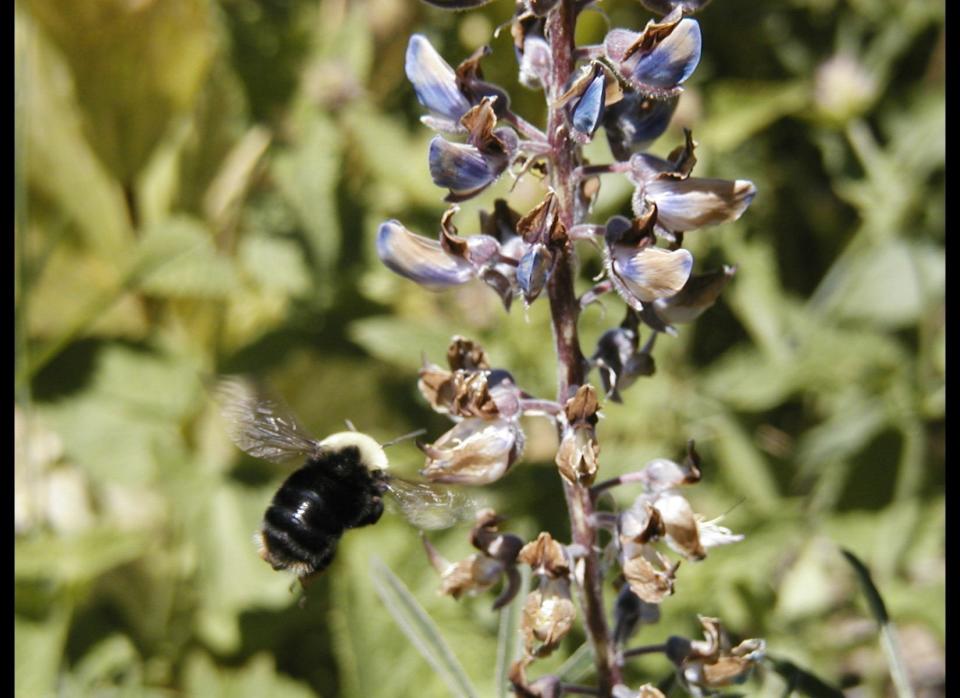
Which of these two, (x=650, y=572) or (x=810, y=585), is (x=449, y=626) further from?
(x=810, y=585)

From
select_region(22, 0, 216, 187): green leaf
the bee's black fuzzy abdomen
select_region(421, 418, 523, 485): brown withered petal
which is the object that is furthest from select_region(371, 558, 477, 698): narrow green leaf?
select_region(22, 0, 216, 187): green leaf

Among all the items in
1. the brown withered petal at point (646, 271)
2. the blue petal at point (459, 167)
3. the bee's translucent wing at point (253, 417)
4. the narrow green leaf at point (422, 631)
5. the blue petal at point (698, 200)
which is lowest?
the narrow green leaf at point (422, 631)

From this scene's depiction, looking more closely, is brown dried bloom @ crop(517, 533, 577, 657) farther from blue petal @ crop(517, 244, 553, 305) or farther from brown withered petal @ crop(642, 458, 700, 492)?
blue petal @ crop(517, 244, 553, 305)

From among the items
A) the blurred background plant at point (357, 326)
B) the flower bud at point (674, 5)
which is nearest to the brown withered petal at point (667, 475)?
the flower bud at point (674, 5)

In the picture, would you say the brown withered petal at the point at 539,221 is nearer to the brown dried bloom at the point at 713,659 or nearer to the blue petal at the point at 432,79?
the blue petal at the point at 432,79
